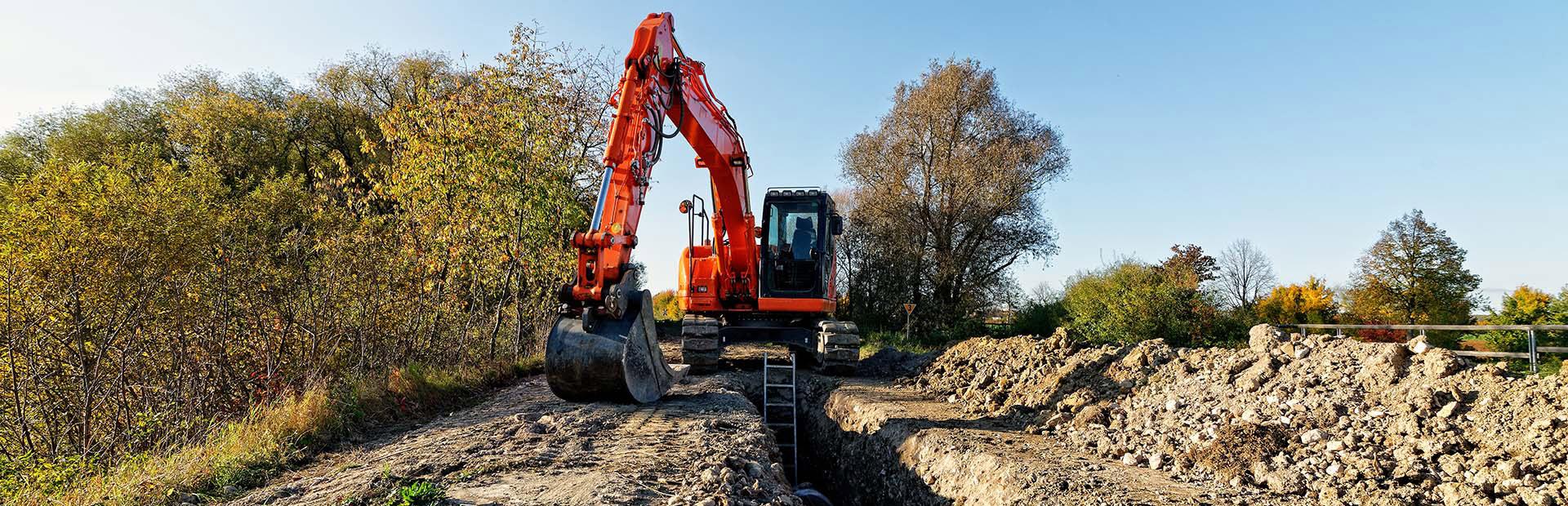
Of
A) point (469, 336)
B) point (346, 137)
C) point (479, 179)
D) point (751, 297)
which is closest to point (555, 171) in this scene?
point (479, 179)

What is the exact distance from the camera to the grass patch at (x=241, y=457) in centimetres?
461

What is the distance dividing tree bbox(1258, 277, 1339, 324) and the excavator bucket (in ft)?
58.0

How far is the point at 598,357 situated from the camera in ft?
22.5

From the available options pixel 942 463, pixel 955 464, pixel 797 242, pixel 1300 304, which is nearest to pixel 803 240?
pixel 797 242

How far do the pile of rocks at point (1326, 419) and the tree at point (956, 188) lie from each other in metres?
16.1

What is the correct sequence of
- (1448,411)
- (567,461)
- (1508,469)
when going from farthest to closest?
(1448,411) → (567,461) → (1508,469)

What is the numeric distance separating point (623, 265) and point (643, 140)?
135 cm

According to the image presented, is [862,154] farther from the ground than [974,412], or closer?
farther from the ground

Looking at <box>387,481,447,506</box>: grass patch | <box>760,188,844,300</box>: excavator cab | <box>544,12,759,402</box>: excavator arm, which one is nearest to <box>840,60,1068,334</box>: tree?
<box>760,188,844,300</box>: excavator cab

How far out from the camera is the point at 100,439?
588 centimetres

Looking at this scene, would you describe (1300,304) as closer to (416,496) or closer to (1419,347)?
(1419,347)

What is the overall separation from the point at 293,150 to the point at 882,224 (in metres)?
18.7

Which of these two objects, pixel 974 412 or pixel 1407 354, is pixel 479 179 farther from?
pixel 1407 354

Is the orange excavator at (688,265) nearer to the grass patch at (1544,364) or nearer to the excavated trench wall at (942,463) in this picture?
the excavated trench wall at (942,463)
